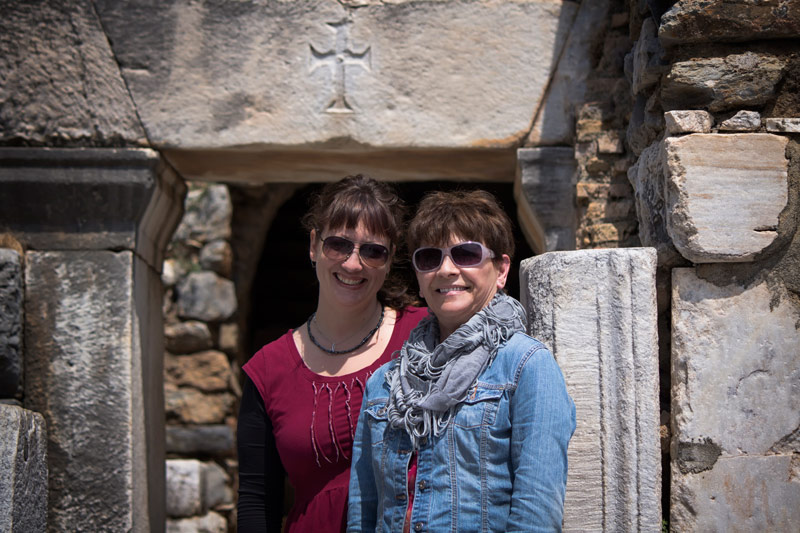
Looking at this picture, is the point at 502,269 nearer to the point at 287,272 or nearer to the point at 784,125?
the point at 784,125

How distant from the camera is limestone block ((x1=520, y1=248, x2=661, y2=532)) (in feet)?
6.59

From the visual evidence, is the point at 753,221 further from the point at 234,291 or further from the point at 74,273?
the point at 234,291

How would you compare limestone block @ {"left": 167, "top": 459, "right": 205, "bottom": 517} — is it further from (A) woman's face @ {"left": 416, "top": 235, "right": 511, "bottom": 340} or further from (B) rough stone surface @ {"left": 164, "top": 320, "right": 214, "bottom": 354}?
(A) woman's face @ {"left": 416, "top": 235, "right": 511, "bottom": 340}

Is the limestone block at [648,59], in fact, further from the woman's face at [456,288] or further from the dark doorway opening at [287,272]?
the dark doorway opening at [287,272]

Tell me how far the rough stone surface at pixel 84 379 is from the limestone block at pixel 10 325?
0.18ft

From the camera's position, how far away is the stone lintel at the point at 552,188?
301 cm

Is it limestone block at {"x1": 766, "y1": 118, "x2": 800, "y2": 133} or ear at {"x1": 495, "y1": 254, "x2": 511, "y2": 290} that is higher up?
limestone block at {"x1": 766, "y1": 118, "x2": 800, "y2": 133}

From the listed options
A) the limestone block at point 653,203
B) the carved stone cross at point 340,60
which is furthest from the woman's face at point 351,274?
the carved stone cross at point 340,60

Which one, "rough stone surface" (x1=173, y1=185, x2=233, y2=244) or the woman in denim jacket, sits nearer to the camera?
the woman in denim jacket

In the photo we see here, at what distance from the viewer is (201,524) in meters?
4.82

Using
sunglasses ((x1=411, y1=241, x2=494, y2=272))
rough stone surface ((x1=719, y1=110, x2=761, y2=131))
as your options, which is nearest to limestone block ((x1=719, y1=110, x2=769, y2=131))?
rough stone surface ((x1=719, y1=110, x2=761, y2=131))

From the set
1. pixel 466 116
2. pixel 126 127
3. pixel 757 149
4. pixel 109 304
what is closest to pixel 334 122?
pixel 466 116

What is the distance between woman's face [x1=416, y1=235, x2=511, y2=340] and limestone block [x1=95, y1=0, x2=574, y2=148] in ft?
4.02

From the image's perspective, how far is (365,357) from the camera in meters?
2.20
